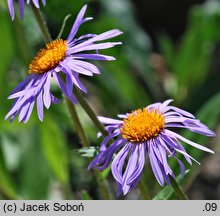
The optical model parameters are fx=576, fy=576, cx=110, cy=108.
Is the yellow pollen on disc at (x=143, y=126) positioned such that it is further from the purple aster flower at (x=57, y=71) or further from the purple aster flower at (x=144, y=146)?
the purple aster flower at (x=57, y=71)

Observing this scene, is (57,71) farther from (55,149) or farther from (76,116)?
(55,149)

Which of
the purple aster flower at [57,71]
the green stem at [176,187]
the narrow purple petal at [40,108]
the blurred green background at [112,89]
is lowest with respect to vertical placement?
the blurred green background at [112,89]

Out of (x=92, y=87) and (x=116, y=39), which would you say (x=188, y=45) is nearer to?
(x=116, y=39)

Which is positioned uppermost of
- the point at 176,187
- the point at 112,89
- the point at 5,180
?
the point at 176,187

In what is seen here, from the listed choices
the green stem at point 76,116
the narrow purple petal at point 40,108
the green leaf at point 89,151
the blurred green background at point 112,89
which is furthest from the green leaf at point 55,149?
the narrow purple petal at point 40,108

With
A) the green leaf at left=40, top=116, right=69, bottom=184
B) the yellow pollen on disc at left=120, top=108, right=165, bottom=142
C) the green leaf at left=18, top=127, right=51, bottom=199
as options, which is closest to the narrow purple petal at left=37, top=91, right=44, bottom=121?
the yellow pollen on disc at left=120, top=108, right=165, bottom=142

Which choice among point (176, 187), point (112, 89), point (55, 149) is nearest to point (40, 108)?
point (176, 187)
